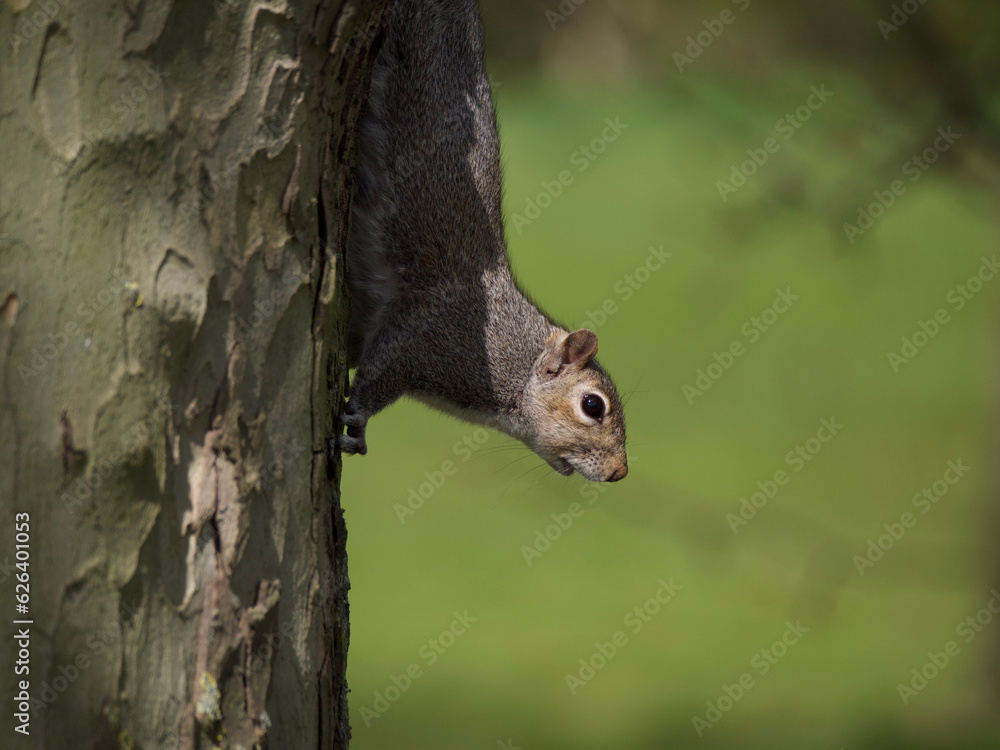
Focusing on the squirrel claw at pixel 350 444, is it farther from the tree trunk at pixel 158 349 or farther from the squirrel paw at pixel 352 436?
the tree trunk at pixel 158 349

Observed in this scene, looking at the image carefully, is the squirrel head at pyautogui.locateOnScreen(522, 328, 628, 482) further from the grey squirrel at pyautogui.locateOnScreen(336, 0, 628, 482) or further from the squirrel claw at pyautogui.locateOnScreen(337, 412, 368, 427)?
the squirrel claw at pyautogui.locateOnScreen(337, 412, 368, 427)

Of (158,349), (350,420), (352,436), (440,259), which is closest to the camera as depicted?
(158,349)

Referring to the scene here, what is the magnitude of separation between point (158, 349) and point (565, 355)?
176 cm

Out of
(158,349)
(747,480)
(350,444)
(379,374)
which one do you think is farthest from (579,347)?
(747,480)

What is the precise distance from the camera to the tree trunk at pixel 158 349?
138cm

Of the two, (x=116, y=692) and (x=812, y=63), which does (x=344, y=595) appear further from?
(x=812, y=63)

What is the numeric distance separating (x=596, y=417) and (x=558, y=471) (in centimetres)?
22

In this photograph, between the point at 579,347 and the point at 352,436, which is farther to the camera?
the point at 579,347

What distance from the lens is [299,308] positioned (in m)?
1.67

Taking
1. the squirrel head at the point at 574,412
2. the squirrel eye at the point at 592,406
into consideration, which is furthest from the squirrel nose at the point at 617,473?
the squirrel eye at the point at 592,406

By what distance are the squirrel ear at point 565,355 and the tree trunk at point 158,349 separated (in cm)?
145

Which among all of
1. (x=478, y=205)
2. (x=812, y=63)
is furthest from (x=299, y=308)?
(x=812, y=63)

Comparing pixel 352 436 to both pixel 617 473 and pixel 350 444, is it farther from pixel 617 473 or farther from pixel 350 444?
pixel 617 473

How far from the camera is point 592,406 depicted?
3.11m
